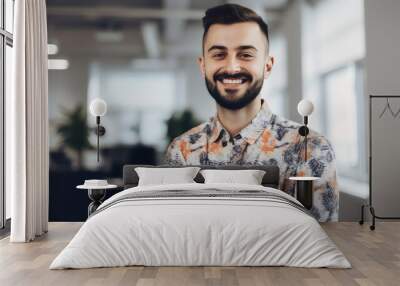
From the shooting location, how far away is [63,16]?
23.4ft

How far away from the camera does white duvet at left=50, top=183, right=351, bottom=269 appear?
4324mm

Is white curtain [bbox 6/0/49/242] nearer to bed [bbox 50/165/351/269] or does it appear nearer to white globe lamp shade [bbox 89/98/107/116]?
white globe lamp shade [bbox 89/98/107/116]

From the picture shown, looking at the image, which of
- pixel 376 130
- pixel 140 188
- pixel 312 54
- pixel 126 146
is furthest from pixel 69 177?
pixel 376 130

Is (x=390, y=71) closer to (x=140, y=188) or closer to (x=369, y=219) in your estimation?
(x=369, y=219)

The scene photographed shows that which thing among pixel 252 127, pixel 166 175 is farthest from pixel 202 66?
pixel 166 175

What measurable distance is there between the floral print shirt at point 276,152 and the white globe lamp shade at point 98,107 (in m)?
1.10

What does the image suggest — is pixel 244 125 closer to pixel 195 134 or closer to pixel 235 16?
pixel 195 134

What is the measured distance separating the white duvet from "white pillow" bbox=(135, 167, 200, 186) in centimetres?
197

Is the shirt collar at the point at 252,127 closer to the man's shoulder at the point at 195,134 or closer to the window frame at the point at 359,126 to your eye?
the man's shoulder at the point at 195,134

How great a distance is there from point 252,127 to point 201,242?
294cm

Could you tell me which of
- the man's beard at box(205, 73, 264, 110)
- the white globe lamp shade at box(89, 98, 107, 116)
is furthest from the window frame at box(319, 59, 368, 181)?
the white globe lamp shade at box(89, 98, 107, 116)

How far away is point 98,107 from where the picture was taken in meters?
6.86

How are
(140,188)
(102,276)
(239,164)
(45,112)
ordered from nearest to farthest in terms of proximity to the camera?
(102,276) → (140,188) → (45,112) → (239,164)

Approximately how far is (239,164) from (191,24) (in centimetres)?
193
